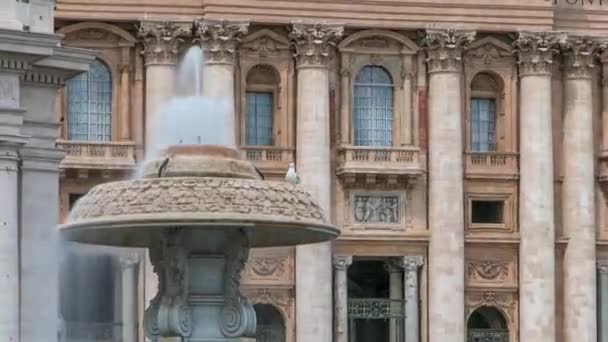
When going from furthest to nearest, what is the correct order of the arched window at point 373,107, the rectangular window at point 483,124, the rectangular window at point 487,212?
the rectangular window at point 483,124 → the rectangular window at point 487,212 → the arched window at point 373,107

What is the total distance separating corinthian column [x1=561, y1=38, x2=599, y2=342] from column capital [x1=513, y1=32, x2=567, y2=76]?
506 millimetres

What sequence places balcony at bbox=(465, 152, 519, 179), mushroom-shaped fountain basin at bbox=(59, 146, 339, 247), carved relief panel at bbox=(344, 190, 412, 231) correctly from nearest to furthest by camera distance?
1. mushroom-shaped fountain basin at bbox=(59, 146, 339, 247)
2. carved relief panel at bbox=(344, 190, 412, 231)
3. balcony at bbox=(465, 152, 519, 179)

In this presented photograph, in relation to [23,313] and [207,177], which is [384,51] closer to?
[23,313]

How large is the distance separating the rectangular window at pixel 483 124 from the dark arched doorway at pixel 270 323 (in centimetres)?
788

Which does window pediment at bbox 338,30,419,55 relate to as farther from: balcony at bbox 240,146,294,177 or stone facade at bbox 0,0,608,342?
balcony at bbox 240,146,294,177

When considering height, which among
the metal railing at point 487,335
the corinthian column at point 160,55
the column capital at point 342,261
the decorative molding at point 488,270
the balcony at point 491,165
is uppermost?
the corinthian column at point 160,55

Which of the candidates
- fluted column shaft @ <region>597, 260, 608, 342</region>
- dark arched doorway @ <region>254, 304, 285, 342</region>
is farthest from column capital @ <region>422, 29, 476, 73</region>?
dark arched doorway @ <region>254, 304, 285, 342</region>

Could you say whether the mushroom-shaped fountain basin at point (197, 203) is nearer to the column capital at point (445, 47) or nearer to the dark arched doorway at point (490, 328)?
the column capital at point (445, 47)

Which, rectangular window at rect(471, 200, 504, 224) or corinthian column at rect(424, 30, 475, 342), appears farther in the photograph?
rectangular window at rect(471, 200, 504, 224)

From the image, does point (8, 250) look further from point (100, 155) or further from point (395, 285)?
point (395, 285)

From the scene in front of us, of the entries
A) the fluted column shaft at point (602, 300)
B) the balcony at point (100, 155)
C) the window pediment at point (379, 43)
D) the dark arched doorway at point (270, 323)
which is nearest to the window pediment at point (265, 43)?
the window pediment at point (379, 43)

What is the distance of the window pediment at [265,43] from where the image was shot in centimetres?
6288

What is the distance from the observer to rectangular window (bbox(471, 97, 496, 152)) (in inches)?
2569

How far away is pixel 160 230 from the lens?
2516cm
